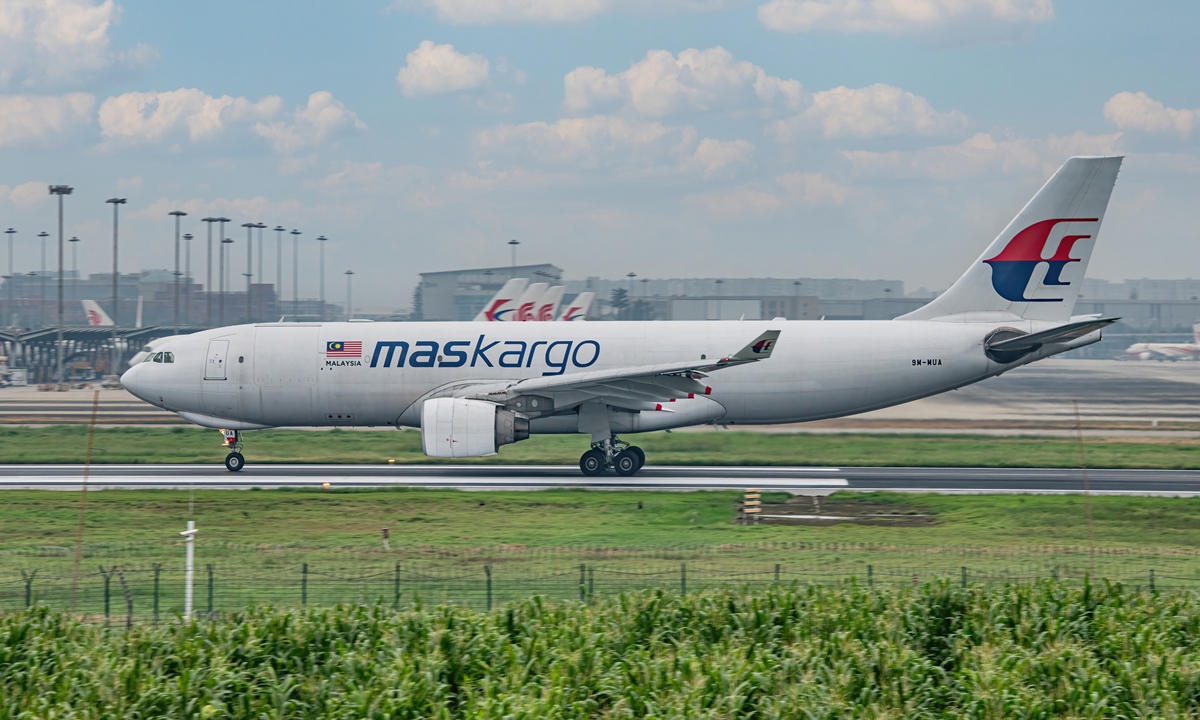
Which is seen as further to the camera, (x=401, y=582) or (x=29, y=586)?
(x=401, y=582)

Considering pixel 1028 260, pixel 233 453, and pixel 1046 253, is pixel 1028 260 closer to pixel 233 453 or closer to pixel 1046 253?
pixel 1046 253

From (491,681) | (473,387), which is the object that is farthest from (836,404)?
(491,681)

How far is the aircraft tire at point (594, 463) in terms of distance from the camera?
32.5 metres

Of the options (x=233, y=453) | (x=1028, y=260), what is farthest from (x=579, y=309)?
(x=1028, y=260)

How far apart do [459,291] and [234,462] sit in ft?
398

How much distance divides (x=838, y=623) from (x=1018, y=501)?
52.4ft

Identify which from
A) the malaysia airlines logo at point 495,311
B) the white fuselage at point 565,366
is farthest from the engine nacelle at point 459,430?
the malaysia airlines logo at point 495,311

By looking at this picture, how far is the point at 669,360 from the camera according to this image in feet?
108

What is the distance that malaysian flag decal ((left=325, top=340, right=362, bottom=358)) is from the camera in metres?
33.1

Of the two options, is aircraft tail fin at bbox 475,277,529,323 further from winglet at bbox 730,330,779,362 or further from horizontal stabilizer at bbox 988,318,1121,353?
horizontal stabilizer at bbox 988,318,1121,353

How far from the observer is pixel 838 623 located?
Result: 13492 mm

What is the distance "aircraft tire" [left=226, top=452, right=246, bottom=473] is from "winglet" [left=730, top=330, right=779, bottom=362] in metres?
15.7

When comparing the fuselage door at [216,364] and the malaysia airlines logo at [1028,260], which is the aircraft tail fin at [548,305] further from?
the malaysia airlines logo at [1028,260]

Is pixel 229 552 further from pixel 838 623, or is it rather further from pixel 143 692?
pixel 838 623
